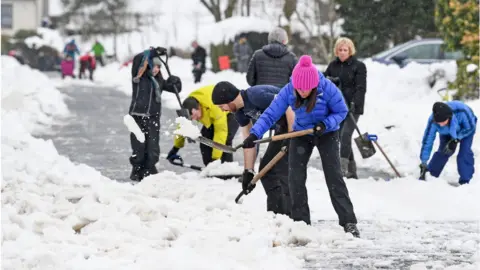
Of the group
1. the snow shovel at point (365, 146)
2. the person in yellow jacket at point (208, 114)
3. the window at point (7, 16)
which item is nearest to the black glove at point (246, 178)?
the person in yellow jacket at point (208, 114)

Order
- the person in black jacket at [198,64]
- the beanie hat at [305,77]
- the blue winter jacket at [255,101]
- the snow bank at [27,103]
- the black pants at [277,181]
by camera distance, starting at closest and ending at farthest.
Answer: the beanie hat at [305,77] < the blue winter jacket at [255,101] < the black pants at [277,181] < the snow bank at [27,103] < the person in black jacket at [198,64]

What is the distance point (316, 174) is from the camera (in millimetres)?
11359

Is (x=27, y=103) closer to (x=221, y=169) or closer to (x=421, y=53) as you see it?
(x=421, y=53)

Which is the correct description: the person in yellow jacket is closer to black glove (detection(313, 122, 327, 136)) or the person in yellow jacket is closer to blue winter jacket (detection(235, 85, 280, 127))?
blue winter jacket (detection(235, 85, 280, 127))

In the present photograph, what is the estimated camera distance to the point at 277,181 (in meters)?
8.14

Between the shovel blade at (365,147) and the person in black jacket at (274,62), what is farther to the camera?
the shovel blade at (365,147)

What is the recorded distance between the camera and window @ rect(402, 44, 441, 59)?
2381 centimetres

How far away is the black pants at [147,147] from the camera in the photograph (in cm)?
1130

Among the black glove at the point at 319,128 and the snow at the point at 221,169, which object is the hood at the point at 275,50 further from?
the black glove at the point at 319,128

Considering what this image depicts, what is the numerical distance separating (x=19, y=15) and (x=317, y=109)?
5927 centimetres

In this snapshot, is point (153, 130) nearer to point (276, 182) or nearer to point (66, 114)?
point (276, 182)

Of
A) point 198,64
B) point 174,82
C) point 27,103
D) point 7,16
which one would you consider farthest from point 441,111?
point 7,16

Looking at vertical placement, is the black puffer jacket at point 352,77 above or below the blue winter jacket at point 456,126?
above

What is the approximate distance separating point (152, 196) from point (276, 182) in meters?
1.37
